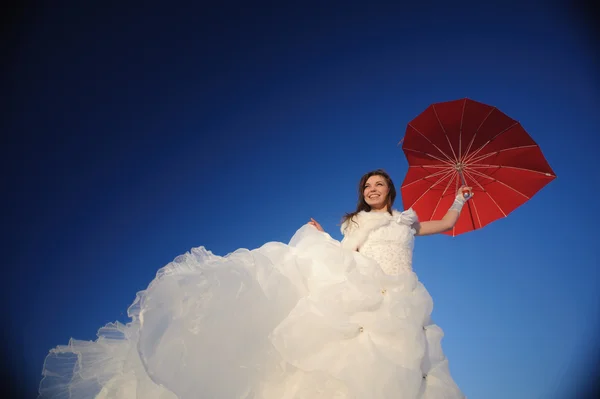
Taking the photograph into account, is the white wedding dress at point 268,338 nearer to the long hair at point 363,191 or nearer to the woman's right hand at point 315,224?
the woman's right hand at point 315,224

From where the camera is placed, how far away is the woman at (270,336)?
2.18m

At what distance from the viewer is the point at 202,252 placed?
268 centimetres

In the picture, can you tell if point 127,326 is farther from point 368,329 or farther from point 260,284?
point 368,329

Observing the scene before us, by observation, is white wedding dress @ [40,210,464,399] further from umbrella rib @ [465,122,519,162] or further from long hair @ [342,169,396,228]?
umbrella rib @ [465,122,519,162]

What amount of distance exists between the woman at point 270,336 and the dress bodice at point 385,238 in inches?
2.4

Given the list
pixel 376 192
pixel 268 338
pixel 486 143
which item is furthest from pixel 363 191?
pixel 268 338

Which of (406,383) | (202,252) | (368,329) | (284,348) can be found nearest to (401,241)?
(368,329)

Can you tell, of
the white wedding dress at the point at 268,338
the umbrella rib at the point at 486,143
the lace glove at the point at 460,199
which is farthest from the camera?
the umbrella rib at the point at 486,143

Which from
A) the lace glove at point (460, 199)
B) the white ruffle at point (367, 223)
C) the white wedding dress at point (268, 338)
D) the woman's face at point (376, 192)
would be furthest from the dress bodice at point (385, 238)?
the lace glove at point (460, 199)

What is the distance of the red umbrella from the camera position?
4277mm

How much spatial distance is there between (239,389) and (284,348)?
1.28 ft

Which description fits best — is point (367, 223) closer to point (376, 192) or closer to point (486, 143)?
point (376, 192)

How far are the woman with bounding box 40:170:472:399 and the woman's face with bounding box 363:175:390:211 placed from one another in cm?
93

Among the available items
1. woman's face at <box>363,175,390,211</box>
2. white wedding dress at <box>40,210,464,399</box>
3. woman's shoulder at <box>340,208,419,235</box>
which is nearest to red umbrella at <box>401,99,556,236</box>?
woman's face at <box>363,175,390,211</box>
